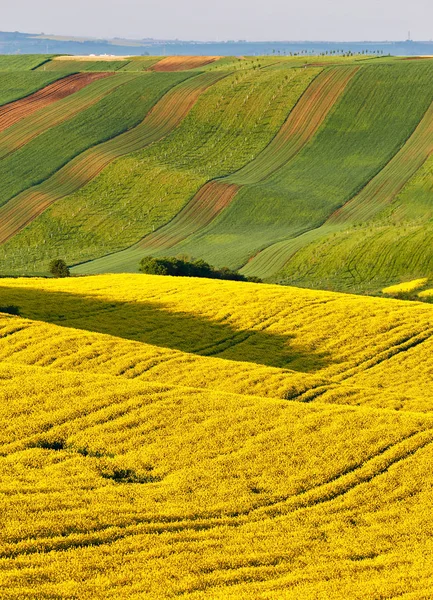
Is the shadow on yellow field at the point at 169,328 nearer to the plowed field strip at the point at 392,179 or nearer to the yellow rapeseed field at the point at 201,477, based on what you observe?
the yellow rapeseed field at the point at 201,477

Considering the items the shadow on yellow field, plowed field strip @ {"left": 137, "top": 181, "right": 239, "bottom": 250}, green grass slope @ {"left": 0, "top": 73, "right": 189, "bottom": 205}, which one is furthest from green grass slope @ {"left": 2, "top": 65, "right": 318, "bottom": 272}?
the shadow on yellow field

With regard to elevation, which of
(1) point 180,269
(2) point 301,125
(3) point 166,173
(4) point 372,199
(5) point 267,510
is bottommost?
(4) point 372,199

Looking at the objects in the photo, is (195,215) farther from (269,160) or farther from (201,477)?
(201,477)

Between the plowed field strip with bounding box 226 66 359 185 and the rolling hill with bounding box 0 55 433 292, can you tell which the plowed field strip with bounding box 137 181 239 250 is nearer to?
the rolling hill with bounding box 0 55 433 292

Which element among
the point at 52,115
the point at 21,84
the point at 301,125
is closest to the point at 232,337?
the point at 301,125

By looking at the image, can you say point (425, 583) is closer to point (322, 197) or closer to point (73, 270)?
point (73, 270)

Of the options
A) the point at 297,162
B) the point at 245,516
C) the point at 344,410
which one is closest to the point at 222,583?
the point at 245,516
